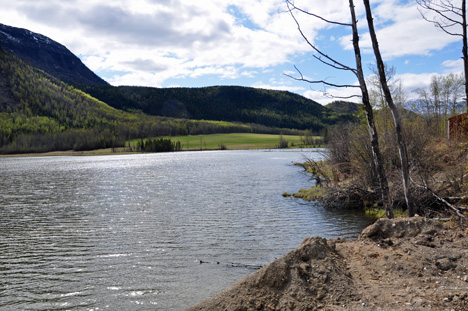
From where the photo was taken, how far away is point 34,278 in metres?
11.4

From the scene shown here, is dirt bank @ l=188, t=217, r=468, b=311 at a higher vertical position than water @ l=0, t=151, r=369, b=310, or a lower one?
higher

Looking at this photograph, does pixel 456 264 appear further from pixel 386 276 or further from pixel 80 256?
pixel 80 256

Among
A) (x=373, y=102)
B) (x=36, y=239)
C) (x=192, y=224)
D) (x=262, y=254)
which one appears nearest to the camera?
(x=262, y=254)

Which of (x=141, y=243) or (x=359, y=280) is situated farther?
(x=141, y=243)

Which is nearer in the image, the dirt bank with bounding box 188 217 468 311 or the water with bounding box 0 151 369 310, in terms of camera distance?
the dirt bank with bounding box 188 217 468 311

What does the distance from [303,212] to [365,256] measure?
47.9 feet

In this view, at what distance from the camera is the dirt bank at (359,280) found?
5977 millimetres

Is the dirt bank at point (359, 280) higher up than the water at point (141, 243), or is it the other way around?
the dirt bank at point (359, 280)

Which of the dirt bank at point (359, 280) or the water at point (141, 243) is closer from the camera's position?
the dirt bank at point (359, 280)

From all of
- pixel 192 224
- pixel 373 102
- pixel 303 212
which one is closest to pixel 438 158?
pixel 303 212

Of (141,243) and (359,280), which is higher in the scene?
(359,280)

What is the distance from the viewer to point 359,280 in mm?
6812

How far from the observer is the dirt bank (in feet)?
19.6

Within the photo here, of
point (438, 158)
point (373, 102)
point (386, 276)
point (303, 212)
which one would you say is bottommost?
point (303, 212)
